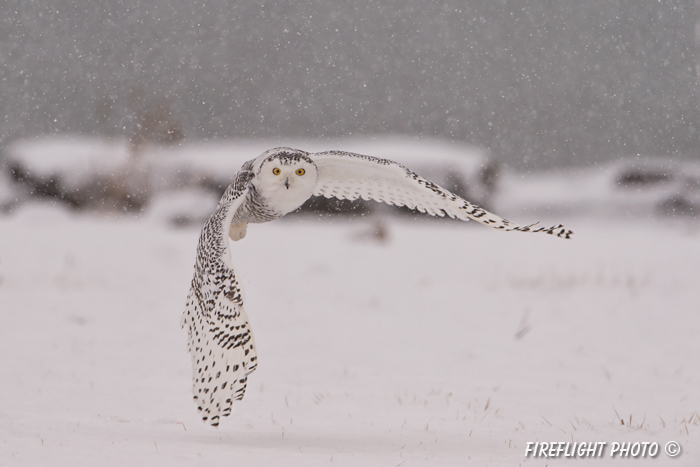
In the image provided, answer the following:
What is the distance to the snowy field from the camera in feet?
13.2

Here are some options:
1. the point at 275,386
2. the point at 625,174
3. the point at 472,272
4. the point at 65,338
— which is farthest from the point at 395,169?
the point at 625,174

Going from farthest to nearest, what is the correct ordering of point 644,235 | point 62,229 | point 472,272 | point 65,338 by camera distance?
point 644,235 → point 62,229 → point 472,272 → point 65,338

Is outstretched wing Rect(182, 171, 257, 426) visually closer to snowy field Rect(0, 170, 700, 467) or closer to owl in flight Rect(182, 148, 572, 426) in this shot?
owl in flight Rect(182, 148, 572, 426)

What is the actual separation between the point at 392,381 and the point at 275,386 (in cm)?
131

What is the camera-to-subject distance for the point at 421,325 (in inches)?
384

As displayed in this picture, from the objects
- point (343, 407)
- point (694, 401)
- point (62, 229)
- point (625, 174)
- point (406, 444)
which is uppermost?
point (406, 444)

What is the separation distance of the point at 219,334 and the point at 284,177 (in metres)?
1.10

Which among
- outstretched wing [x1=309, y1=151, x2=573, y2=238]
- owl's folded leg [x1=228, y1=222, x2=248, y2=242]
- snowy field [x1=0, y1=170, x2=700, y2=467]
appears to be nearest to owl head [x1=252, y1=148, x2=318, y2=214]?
outstretched wing [x1=309, y1=151, x2=573, y2=238]

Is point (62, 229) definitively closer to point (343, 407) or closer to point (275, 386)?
point (275, 386)

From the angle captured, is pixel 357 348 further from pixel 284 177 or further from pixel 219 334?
pixel 219 334

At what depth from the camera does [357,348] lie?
8.38 meters

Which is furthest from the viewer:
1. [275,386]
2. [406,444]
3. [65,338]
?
[65,338]

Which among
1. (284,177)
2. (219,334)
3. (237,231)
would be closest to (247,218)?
(237,231)

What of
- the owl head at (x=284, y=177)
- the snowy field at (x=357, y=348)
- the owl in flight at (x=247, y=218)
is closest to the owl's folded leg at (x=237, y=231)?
the owl in flight at (x=247, y=218)
